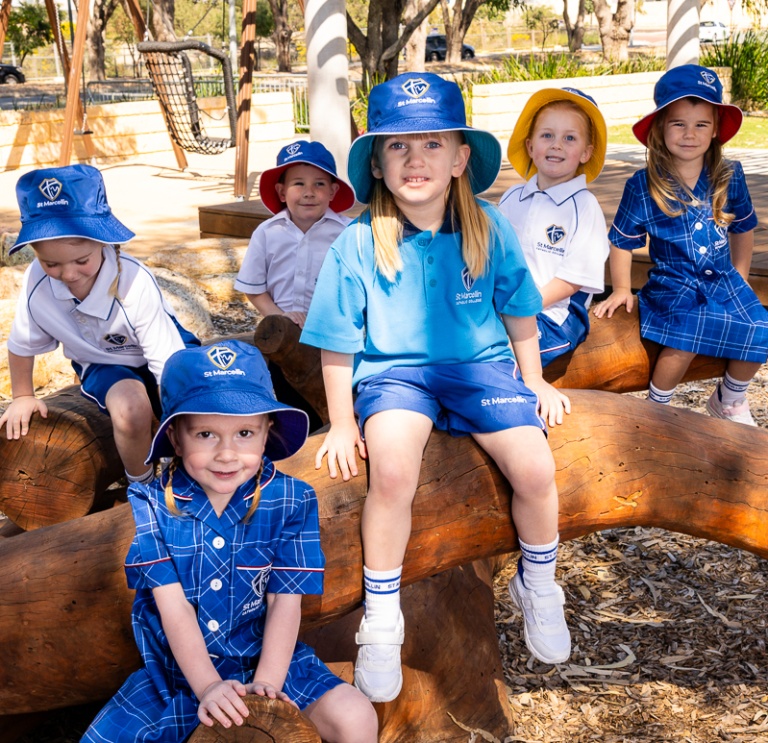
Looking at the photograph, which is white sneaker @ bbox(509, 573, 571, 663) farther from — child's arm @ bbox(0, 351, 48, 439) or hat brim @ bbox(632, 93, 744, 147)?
hat brim @ bbox(632, 93, 744, 147)

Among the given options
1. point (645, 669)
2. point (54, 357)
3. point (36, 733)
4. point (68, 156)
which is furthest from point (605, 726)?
point (68, 156)

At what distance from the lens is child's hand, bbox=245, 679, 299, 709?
6.55 feet

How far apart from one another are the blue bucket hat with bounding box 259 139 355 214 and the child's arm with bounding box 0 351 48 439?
1248 millimetres

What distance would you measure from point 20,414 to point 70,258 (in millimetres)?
539

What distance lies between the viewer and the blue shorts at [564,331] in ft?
11.5

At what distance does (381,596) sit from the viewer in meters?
2.42

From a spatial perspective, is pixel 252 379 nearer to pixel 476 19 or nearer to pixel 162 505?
pixel 162 505

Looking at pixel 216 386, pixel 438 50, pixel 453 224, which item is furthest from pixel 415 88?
pixel 438 50

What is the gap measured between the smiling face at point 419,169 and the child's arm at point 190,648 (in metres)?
1.19

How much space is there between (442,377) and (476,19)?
289 feet

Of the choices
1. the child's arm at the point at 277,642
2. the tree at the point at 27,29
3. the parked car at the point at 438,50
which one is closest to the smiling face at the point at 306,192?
the child's arm at the point at 277,642

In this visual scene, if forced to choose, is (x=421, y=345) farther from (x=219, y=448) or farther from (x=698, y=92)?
(x=698, y=92)

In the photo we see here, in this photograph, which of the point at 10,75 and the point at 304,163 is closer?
the point at 304,163

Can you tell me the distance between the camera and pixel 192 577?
2.14m
